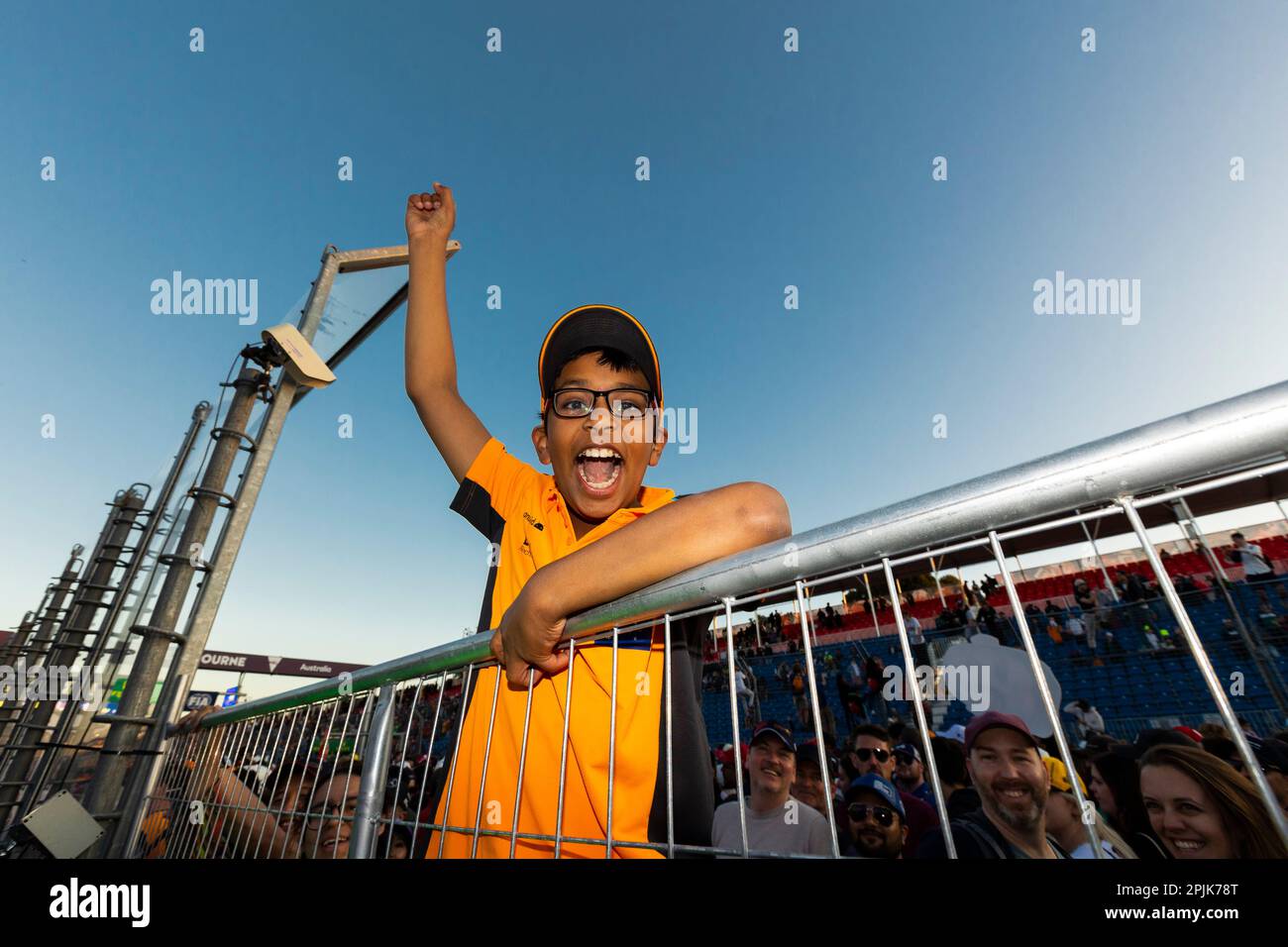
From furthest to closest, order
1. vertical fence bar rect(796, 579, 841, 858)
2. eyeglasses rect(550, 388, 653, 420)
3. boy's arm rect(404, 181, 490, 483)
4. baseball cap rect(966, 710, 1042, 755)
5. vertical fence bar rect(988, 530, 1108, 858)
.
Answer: baseball cap rect(966, 710, 1042, 755) → boy's arm rect(404, 181, 490, 483) → eyeglasses rect(550, 388, 653, 420) → vertical fence bar rect(796, 579, 841, 858) → vertical fence bar rect(988, 530, 1108, 858)

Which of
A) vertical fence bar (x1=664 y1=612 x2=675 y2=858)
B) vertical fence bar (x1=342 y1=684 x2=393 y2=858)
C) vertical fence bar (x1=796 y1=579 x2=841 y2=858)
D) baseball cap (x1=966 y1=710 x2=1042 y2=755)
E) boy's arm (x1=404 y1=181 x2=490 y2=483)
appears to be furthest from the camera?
baseball cap (x1=966 y1=710 x2=1042 y2=755)

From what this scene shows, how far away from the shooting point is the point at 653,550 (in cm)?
117

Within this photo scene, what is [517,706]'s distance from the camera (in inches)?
61.0

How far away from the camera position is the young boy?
1216 millimetres

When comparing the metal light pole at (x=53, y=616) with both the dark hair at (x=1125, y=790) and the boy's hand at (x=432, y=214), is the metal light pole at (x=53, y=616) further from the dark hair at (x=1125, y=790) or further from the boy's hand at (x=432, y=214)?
the dark hair at (x=1125, y=790)

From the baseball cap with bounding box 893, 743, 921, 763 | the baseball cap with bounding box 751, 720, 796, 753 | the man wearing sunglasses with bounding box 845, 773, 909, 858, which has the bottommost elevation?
the man wearing sunglasses with bounding box 845, 773, 909, 858

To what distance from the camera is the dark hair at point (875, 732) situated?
561 cm

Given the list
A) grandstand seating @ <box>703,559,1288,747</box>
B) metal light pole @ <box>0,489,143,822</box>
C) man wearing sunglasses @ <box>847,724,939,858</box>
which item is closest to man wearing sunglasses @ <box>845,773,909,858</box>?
man wearing sunglasses @ <box>847,724,939,858</box>

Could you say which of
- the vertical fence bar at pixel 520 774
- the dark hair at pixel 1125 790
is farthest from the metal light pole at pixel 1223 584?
the dark hair at pixel 1125 790

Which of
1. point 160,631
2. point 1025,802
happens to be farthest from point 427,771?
point 1025,802

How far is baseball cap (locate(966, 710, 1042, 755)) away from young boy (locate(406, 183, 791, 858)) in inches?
101

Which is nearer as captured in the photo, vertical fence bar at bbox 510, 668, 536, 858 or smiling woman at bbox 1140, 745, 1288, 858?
vertical fence bar at bbox 510, 668, 536, 858

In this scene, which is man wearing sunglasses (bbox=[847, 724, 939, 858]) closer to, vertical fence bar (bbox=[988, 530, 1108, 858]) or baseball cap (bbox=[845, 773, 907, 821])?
baseball cap (bbox=[845, 773, 907, 821])
